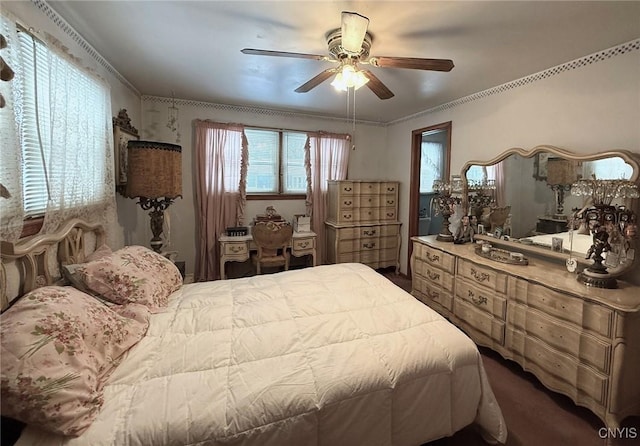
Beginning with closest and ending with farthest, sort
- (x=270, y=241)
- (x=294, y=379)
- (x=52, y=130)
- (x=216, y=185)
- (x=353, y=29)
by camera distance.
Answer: (x=294, y=379) < (x=353, y=29) < (x=52, y=130) < (x=270, y=241) < (x=216, y=185)

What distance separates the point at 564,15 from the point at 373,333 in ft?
6.66

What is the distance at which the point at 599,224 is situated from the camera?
1920 millimetres

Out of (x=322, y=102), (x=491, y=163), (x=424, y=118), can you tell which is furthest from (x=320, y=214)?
(x=491, y=163)

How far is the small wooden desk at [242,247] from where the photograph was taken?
3650 millimetres

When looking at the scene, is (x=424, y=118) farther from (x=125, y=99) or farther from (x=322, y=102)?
(x=125, y=99)

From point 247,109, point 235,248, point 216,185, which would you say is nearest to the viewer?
point 235,248

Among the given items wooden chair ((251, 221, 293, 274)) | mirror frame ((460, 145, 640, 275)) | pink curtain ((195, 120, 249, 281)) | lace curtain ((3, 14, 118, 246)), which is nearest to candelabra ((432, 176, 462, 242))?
mirror frame ((460, 145, 640, 275))

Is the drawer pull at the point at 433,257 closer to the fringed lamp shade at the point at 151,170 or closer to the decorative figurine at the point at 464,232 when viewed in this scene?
the decorative figurine at the point at 464,232

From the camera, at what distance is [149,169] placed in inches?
97.7

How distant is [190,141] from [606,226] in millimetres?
4042

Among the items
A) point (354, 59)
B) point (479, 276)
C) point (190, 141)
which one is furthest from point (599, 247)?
point (190, 141)

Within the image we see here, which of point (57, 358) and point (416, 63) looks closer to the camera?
point (57, 358)

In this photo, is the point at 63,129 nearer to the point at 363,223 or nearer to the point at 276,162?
the point at 276,162

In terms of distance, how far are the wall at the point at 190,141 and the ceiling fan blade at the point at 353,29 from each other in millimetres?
2573
